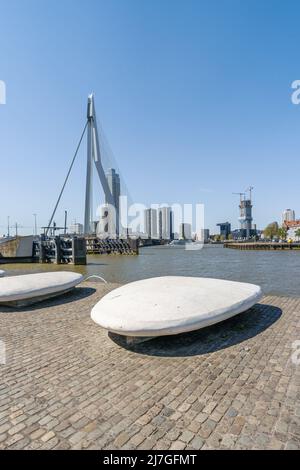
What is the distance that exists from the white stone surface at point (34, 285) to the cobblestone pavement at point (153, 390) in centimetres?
199

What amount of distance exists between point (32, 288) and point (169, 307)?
4690 mm

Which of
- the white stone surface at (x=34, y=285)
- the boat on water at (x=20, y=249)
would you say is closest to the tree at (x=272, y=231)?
the boat on water at (x=20, y=249)

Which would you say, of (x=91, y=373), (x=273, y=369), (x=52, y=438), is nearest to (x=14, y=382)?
(x=91, y=373)

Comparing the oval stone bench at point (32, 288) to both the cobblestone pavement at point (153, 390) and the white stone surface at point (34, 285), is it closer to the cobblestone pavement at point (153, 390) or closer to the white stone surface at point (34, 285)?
the white stone surface at point (34, 285)

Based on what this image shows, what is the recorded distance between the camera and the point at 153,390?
10.7 feet

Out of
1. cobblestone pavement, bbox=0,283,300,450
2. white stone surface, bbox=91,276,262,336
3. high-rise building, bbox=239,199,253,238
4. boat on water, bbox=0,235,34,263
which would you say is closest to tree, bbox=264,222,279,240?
high-rise building, bbox=239,199,253,238

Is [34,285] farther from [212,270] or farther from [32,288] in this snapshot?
[212,270]

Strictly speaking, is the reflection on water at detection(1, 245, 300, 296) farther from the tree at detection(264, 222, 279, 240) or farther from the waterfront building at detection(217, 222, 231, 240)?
the waterfront building at detection(217, 222, 231, 240)

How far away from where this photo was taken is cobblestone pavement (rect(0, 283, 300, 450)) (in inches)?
98.0

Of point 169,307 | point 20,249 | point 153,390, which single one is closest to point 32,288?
point 169,307

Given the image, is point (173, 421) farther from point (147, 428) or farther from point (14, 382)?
point (14, 382)

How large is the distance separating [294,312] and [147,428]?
5297mm
